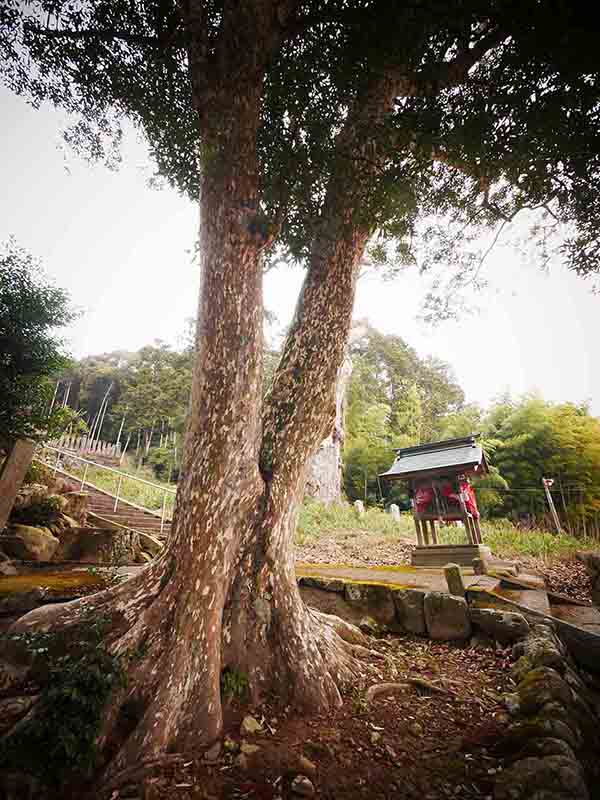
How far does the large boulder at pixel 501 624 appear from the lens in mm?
3969

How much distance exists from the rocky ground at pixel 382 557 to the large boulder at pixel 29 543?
225 inches

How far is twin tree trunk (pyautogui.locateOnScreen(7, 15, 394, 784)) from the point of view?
2.49 metres

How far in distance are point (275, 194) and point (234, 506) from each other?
4210 millimetres

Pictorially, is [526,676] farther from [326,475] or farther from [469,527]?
[326,475]

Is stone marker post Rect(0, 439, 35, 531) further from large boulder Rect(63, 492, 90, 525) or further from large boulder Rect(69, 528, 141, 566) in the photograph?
large boulder Rect(63, 492, 90, 525)

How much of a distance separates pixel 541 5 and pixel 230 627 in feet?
21.1

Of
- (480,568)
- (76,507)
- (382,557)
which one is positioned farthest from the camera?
(382,557)

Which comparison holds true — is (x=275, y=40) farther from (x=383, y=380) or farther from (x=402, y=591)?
(x=383, y=380)

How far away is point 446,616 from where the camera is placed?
4.39 metres

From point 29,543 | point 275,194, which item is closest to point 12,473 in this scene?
point 29,543

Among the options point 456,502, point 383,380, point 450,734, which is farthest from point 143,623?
point 383,380

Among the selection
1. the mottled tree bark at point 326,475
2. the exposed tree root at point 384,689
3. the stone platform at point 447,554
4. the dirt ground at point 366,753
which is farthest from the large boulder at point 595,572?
the mottled tree bark at point 326,475

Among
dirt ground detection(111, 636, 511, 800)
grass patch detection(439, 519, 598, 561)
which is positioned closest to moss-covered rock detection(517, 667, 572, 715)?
dirt ground detection(111, 636, 511, 800)

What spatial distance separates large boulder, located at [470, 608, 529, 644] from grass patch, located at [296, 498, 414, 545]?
24.9 feet
